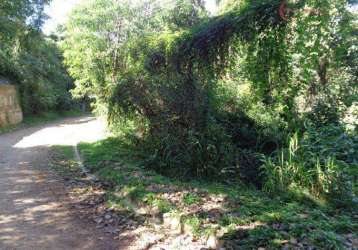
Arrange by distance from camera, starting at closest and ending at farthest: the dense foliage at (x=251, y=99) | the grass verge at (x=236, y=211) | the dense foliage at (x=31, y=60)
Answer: the grass verge at (x=236, y=211) → the dense foliage at (x=251, y=99) → the dense foliage at (x=31, y=60)

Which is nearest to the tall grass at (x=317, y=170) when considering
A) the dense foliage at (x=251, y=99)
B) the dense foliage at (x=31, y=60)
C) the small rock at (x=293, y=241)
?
the dense foliage at (x=251, y=99)

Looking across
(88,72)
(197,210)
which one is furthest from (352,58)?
(88,72)

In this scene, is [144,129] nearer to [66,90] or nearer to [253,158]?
[253,158]

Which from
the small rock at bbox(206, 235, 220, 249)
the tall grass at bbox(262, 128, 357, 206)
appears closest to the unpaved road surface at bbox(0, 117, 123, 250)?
the small rock at bbox(206, 235, 220, 249)

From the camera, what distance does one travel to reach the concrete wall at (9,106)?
2125 cm

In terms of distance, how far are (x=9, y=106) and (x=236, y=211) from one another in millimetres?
20692

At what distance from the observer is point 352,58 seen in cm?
935

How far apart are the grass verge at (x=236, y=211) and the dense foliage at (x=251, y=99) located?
718 millimetres

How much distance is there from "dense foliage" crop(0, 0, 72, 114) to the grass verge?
8.01m

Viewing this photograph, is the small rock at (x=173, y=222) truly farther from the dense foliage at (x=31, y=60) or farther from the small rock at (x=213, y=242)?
the dense foliage at (x=31, y=60)

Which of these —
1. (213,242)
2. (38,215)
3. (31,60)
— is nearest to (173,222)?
(213,242)

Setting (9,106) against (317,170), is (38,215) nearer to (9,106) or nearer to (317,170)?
(317,170)

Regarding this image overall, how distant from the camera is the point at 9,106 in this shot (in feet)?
73.2

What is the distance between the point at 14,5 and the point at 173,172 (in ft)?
29.1
